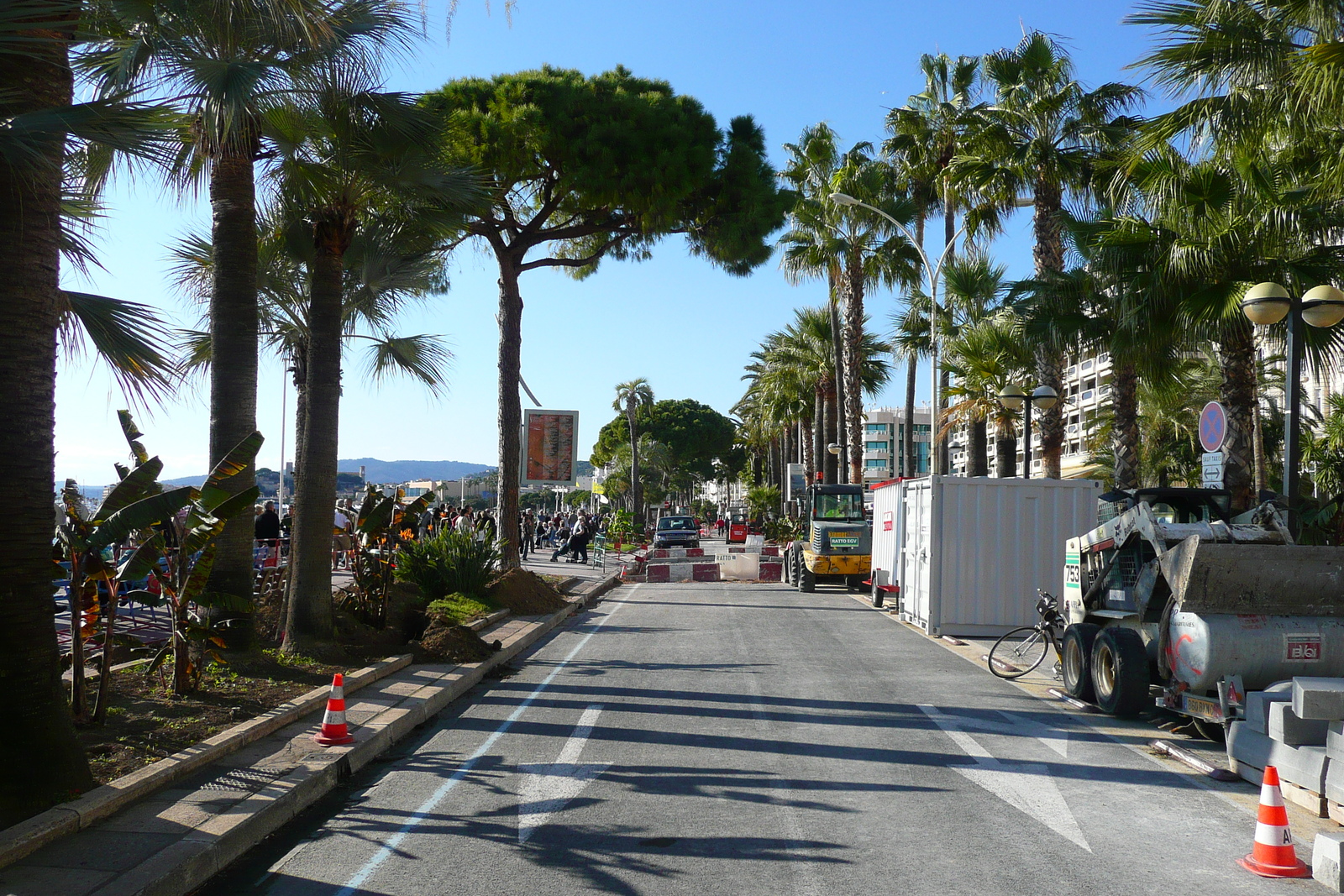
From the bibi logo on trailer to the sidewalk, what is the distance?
26.9 ft

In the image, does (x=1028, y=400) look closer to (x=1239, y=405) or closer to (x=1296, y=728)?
(x=1239, y=405)

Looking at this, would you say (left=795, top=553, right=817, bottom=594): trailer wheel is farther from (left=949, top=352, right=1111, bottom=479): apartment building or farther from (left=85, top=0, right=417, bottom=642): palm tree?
(left=949, top=352, right=1111, bottom=479): apartment building

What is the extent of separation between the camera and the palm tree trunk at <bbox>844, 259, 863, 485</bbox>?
1358 inches

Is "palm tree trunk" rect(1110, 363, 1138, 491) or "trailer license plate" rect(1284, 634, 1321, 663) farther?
"palm tree trunk" rect(1110, 363, 1138, 491)

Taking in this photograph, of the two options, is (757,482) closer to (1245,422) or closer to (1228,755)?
(1245,422)

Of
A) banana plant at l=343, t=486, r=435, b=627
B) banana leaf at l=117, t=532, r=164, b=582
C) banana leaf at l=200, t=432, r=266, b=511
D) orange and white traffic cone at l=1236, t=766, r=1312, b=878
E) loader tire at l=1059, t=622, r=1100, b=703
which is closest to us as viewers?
orange and white traffic cone at l=1236, t=766, r=1312, b=878

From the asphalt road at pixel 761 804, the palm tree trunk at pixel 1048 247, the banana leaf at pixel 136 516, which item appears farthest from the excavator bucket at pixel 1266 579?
the palm tree trunk at pixel 1048 247

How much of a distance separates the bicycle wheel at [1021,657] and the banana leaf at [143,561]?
28.7 feet

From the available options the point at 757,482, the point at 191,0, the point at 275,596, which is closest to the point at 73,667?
the point at 191,0

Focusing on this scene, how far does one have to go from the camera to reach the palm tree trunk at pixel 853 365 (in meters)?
34.5

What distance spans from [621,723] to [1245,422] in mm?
10466

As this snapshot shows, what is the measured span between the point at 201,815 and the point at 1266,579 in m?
7.81

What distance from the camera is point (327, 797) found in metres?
6.76

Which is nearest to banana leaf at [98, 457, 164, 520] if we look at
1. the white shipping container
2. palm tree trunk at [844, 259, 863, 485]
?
the white shipping container
